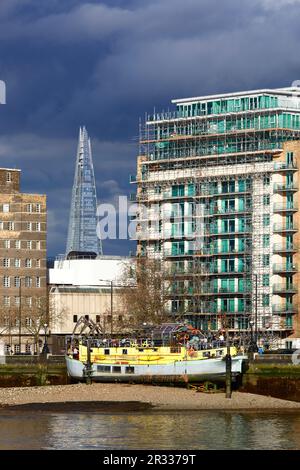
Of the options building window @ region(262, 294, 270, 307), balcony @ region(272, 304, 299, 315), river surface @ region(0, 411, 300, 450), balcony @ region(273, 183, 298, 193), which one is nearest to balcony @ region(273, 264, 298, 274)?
building window @ region(262, 294, 270, 307)

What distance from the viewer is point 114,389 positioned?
130000mm

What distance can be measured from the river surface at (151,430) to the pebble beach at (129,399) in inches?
118

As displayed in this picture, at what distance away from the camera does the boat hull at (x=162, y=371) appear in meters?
128

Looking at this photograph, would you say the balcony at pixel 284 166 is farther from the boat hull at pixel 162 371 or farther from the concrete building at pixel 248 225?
the boat hull at pixel 162 371

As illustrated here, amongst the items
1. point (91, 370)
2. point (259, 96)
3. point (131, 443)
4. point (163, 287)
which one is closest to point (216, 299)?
point (163, 287)

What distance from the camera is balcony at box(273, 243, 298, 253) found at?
627 feet

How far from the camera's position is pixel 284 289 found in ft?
630

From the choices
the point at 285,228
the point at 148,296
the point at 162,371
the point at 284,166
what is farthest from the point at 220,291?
the point at 162,371

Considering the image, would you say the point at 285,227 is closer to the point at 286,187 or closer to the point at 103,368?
the point at 286,187

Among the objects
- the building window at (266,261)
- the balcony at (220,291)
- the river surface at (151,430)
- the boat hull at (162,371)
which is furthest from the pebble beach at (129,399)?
the balcony at (220,291)

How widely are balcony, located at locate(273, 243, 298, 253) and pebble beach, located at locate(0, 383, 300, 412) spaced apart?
207ft

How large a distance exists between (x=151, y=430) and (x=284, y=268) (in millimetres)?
89242
